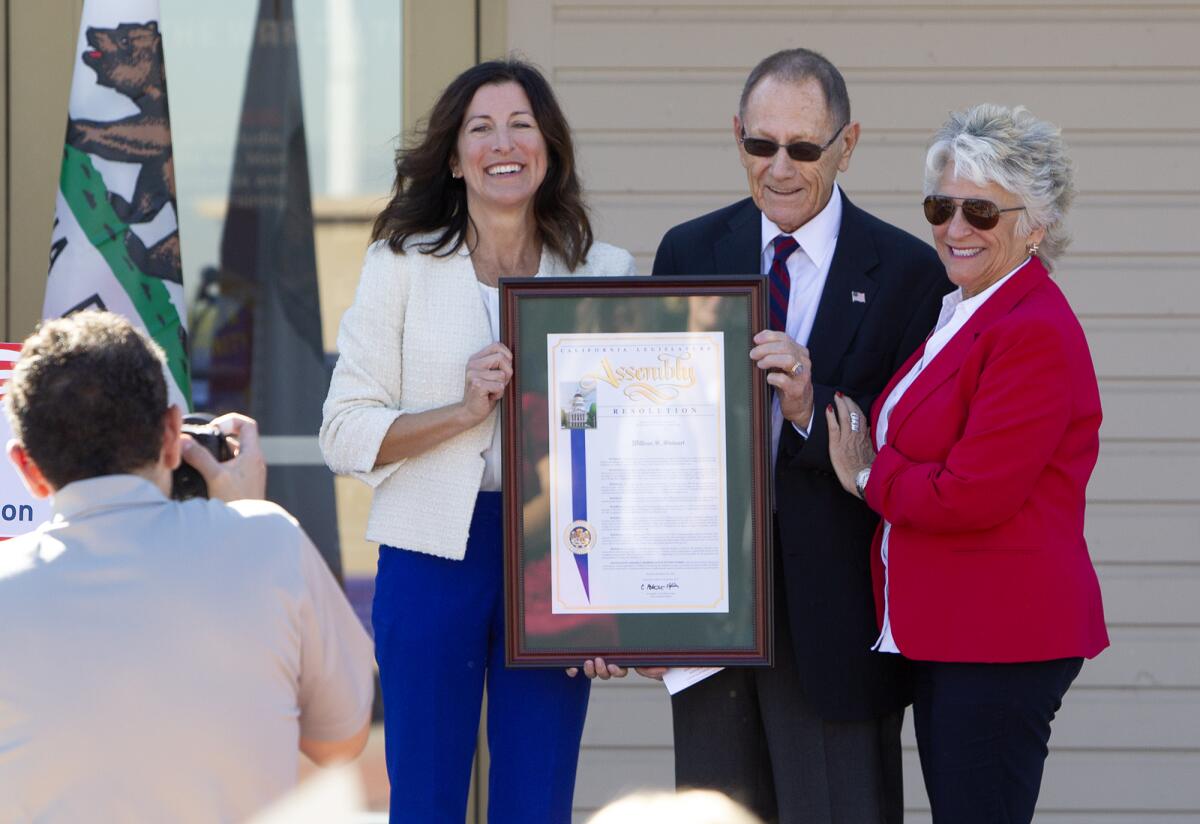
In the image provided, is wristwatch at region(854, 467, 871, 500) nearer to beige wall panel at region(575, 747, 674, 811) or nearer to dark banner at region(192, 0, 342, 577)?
beige wall panel at region(575, 747, 674, 811)

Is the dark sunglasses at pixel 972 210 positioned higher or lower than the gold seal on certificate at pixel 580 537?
higher

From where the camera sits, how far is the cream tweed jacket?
308cm

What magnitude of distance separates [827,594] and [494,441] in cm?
74

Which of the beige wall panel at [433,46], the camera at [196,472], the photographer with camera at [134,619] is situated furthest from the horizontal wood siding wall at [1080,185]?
the photographer with camera at [134,619]

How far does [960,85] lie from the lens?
16.2 feet

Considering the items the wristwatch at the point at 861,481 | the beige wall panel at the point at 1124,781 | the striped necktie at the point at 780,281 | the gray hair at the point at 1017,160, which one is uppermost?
the gray hair at the point at 1017,160

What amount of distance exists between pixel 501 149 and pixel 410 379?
51cm

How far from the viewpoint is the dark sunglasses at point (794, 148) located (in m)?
3.08

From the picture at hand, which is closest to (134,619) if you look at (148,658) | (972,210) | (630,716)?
(148,658)

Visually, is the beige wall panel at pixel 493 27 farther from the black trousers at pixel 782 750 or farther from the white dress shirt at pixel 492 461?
the black trousers at pixel 782 750

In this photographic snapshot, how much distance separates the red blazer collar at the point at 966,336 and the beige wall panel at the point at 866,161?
6.59 feet

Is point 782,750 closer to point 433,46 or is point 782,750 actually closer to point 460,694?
point 460,694

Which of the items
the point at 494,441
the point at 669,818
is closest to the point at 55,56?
the point at 494,441

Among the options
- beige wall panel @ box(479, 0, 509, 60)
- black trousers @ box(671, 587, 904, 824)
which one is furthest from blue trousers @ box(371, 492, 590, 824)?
beige wall panel @ box(479, 0, 509, 60)
